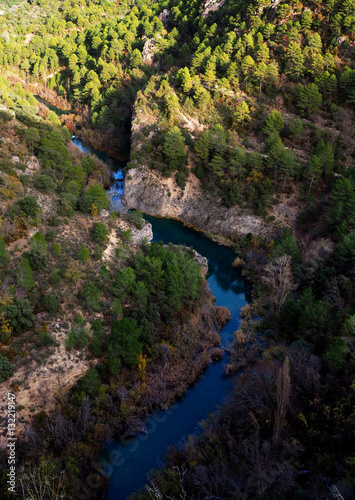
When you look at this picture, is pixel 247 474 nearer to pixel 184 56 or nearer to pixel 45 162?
pixel 45 162

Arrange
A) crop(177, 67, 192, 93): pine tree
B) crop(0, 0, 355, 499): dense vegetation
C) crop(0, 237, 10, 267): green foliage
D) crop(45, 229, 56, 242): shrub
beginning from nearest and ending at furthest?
crop(0, 0, 355, 499): dense vegetation < crop(0, 237, 10, 267): green foliage < crop(45, 229, 56, 242): shrub < crop(177, 67, 192, 93): pine tree

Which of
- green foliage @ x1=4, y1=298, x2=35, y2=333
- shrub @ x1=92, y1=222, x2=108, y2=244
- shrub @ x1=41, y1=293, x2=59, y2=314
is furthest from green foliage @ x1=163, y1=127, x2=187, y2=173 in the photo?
green foliage @ x1=4, y1=298, x2=35, y2=333

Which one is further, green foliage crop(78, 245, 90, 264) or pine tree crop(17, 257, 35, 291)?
green foliage crop(78, 245, 90, 264)

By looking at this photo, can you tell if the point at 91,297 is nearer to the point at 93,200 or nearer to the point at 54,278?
the point at 54,278

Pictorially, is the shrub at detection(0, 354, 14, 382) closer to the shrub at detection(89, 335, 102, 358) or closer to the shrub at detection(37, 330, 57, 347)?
the shrub at detection(37, 330, 57, 347)

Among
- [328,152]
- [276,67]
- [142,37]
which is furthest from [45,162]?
[142,37]

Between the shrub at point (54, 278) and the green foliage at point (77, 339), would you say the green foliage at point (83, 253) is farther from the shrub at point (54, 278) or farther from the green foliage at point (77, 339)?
the green foliage at point (77, 339)
